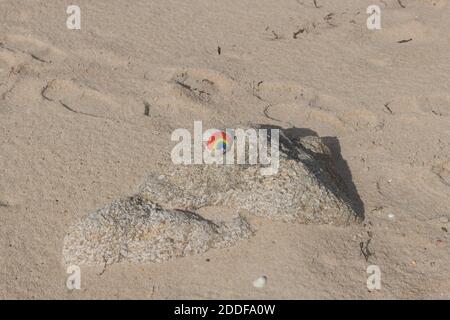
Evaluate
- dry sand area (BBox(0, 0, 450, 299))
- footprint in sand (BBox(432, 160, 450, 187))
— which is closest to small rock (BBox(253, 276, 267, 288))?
dry sand area (BBox(0, 0, 450, 299))

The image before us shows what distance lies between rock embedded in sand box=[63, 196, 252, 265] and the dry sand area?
4 cm

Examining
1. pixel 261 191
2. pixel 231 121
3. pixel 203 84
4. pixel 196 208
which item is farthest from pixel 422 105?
pixel 196 208

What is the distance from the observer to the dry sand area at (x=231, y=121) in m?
3.20

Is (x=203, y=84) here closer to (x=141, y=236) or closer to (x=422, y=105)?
(x=422, y=105)

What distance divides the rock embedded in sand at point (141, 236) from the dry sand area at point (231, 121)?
0.04 m

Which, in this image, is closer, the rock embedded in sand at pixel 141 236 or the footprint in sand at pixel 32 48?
the rock embedded in sand at pixel 141 236

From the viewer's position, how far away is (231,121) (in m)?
4.38

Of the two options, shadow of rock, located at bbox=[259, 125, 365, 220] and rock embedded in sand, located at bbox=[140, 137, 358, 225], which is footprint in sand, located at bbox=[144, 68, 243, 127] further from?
rock embedded in sand, located at bbox=[140, 137, 358, 225]

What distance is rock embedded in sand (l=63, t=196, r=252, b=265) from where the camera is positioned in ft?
10.5

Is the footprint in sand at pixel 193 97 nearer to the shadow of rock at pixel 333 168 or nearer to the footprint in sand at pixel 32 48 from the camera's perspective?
the shadow of rock at pixel 333 168

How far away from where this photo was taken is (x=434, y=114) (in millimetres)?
4453

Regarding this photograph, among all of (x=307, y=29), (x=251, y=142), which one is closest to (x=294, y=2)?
(x=307, y=29)

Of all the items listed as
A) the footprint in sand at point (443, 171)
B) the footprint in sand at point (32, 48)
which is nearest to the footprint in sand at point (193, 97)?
the footprint in sand at point (32, 48)

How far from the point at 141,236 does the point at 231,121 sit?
1432 millimetres
